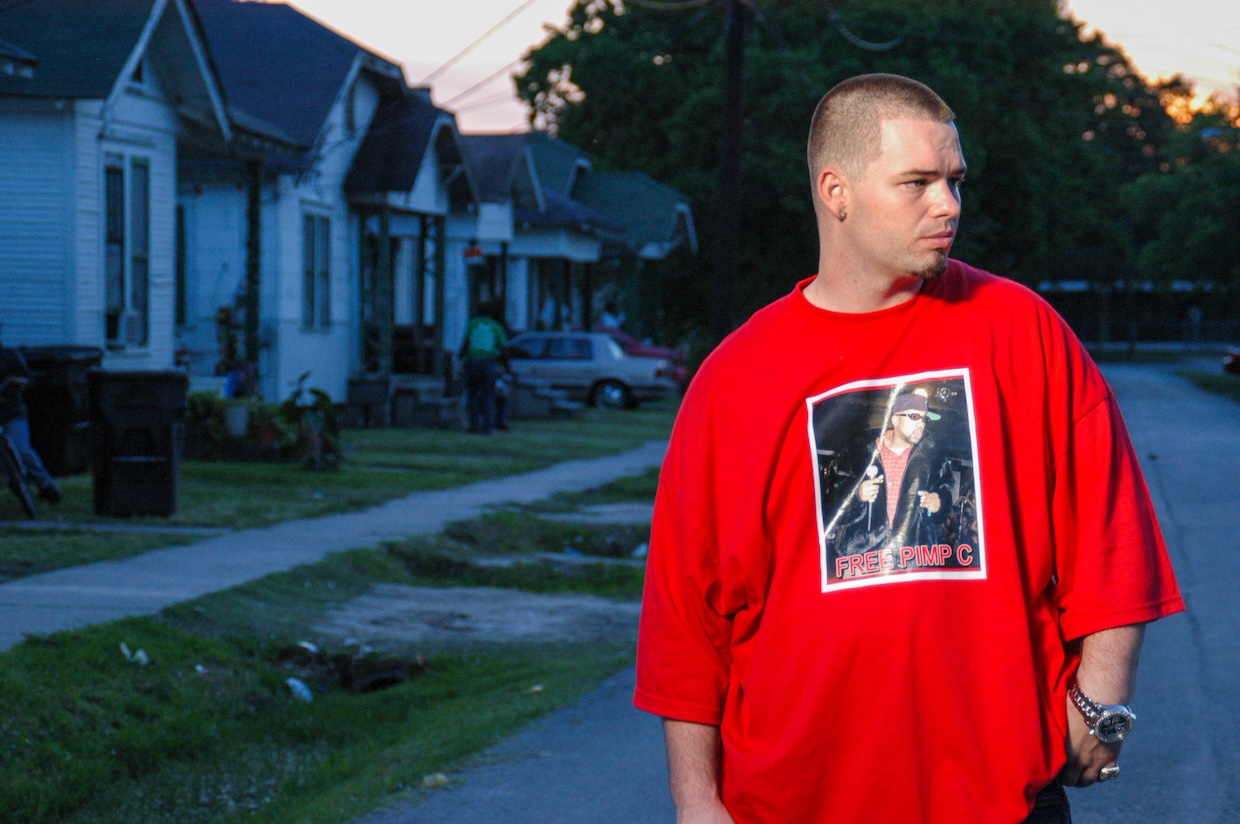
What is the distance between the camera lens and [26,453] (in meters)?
12.4

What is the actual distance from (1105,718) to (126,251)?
1646 cm

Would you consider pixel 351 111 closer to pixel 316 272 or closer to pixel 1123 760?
pixel 316 272

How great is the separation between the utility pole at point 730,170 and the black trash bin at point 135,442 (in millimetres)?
7597

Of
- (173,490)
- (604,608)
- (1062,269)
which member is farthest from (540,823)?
(1062,269)

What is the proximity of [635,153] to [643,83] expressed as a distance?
8.25ft

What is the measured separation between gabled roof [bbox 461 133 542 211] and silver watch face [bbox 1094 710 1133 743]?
92.8 feet

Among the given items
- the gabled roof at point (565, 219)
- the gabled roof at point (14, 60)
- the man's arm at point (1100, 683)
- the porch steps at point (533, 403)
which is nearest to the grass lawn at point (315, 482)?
the porch steps at point (533, 403)

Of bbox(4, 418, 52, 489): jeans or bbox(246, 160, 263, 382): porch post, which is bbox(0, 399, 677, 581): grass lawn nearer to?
bbox(4, 418, 52, 489): jeans

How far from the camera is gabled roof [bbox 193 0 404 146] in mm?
23297

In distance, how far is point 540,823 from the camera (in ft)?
17.7

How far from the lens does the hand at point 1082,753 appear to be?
257 centimetres

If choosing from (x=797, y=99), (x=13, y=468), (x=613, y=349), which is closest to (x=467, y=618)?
(x=13, y=468)

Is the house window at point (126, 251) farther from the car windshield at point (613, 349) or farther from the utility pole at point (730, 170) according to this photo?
the car windshield at point (613, 349)

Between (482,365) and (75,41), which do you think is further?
(482,365)
